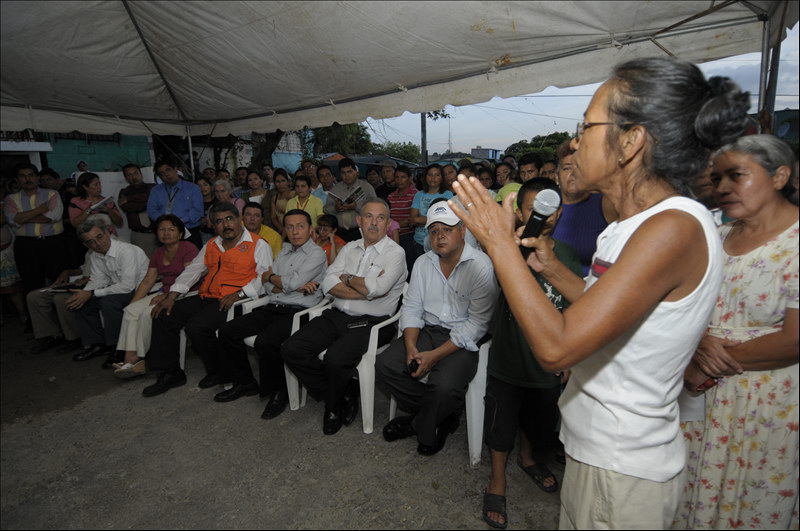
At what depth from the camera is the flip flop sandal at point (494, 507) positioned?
2217mm

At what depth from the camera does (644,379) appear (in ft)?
3.25

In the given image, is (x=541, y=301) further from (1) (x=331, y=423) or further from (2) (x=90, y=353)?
(2) (x=90, y=353)

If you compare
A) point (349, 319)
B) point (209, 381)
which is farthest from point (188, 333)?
point (349, 319)

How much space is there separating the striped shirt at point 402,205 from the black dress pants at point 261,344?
7.44 feet

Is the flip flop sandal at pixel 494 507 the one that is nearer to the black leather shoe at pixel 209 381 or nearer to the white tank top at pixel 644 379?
the white tank top at pixel 644 379

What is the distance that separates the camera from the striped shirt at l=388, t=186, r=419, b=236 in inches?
224

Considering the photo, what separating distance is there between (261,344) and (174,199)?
3.18 meters

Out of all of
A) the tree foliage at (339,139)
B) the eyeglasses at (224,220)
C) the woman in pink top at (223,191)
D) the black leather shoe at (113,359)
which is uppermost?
the tree foliage at (339,139)

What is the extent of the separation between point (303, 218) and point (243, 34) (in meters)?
1.63

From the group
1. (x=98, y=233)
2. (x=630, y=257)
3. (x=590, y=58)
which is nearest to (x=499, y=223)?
(x=630, y=257)

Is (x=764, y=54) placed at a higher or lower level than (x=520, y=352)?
higher

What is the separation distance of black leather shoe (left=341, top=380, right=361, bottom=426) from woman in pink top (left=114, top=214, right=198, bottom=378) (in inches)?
84.3

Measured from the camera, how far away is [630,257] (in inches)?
35.3

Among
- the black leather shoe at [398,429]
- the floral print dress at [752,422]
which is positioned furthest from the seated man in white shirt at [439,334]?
the floral print dress at [752,422]
